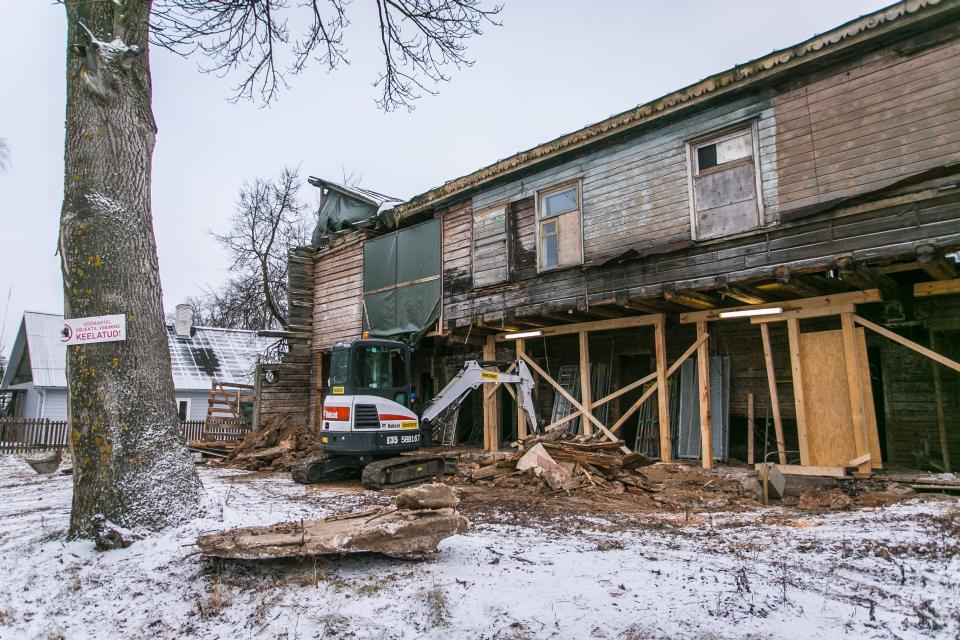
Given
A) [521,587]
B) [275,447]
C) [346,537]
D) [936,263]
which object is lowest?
[521,587]

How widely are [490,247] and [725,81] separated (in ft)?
19.3

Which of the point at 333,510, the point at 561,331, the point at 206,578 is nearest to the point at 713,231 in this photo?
the point at 561,331

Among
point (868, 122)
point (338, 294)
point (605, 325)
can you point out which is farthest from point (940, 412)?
point (338, 294)

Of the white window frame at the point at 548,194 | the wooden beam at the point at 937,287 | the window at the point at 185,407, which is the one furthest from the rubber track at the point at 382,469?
the window at the point at 185,407

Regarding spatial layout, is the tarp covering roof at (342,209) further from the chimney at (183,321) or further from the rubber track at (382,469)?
the chimney at (183,321)

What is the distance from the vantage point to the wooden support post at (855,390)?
328 inches

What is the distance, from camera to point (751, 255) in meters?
8.87

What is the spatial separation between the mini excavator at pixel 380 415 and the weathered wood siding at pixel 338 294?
614 centimetres

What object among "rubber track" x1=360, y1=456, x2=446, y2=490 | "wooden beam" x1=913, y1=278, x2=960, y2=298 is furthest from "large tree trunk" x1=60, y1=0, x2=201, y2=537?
"wooden beam" x1=913, y1=278, x2=960, y2=298

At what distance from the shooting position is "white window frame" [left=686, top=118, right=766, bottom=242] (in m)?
8.91

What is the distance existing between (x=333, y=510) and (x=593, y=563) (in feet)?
12.8

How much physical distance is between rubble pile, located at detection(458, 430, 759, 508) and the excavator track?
555 millimetres

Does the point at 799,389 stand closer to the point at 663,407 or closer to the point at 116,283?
the point at 663,407

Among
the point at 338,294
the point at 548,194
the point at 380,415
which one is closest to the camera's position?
the point at 380,415
